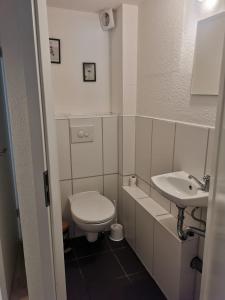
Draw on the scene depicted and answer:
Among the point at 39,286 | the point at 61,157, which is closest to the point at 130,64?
the point at 61,157

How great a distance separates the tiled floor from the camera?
162cm

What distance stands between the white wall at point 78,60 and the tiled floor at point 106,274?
1.33m

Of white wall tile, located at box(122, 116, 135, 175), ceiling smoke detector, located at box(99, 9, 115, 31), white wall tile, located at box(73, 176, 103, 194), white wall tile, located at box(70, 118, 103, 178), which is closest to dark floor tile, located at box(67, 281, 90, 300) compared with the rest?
white wall tile, located at box(73, 176, 103, 194)

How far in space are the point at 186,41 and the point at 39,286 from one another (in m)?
1.54

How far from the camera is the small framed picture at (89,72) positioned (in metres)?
2.16

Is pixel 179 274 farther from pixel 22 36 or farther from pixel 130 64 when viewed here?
pixel 130 64

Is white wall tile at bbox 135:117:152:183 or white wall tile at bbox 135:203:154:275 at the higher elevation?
white wall tile at bbox 135:117:152:183

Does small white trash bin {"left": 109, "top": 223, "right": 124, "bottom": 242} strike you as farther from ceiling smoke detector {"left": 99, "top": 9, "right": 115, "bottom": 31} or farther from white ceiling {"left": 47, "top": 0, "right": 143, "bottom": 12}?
white ceiling {"left": 47, "top": 0, "right": 143, "bottom": 12}

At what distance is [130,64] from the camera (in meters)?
2.05

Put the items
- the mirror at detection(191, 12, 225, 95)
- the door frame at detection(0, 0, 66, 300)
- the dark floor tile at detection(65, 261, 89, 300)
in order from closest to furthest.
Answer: the door frame at detection(0, 0, 66, 300) → the mirror at detection(191, 12, 225, 95) → the dark floor tile at detection(65, 261, 89, 300)

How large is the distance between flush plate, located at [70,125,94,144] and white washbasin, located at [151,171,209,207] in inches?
34.1

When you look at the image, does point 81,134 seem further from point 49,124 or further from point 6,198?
point 49,124

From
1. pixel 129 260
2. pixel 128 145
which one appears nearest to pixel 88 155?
pixel 128 145

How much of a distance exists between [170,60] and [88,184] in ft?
4.42
